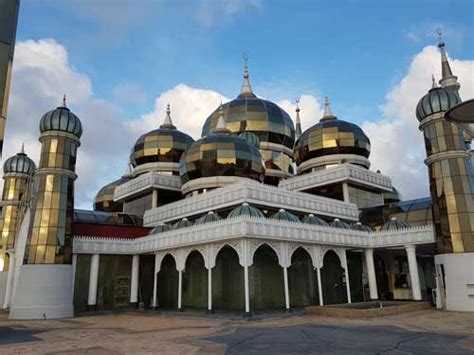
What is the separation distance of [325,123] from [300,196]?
1279cm

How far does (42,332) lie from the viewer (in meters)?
15.6

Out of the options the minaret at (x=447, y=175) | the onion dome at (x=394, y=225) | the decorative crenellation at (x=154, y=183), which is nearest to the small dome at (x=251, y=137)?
the decorative crenellation at (x=154, y=183)

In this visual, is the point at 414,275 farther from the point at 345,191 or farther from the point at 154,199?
the point at 154,199

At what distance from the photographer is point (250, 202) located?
80.4 feet

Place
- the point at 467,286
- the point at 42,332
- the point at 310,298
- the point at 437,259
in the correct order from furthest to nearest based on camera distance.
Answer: the point at 310,298 → the point at 437,259 → the point at 467,286 → the point at 42,332

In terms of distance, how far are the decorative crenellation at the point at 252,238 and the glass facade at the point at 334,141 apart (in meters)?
11.1

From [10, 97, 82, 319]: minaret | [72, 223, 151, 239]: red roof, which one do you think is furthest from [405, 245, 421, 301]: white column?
[10, 97, 82, 319]: minaret

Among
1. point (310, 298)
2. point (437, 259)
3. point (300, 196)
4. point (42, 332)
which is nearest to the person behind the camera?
point (42, 332)

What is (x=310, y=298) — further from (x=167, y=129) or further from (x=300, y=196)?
(x=167, y=129)

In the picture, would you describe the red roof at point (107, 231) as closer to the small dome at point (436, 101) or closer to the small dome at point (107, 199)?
the small dome at point (107, 199)

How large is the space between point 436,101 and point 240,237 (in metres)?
15.7

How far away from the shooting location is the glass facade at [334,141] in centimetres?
3591

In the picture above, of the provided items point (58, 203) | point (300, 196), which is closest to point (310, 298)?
point (300, 196)

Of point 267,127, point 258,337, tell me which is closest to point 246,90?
point 267,127
